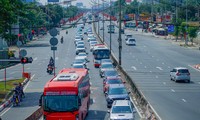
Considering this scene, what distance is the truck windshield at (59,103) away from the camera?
26125 mm

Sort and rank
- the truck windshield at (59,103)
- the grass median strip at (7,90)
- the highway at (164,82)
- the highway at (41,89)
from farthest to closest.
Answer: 1. the grass median strip at (7,90)
2. the highway at (164,82)
3. the highway at (41,89)
4. the truck windshield at (59,103)

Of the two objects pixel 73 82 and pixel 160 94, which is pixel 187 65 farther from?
pixel 73 82

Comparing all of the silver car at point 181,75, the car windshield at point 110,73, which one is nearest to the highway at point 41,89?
the car windshield at point 110,73

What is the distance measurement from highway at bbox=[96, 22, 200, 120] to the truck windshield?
20.1 ft

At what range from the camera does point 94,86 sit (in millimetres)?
45562

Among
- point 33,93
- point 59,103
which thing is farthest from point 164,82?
point 59,103

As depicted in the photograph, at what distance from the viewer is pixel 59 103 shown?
2619 centimetres

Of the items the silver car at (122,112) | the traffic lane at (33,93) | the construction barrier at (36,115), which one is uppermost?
the silver car at (122,112)

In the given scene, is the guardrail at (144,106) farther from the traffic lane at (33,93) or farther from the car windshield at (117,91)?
the traffic lane at (33,93)

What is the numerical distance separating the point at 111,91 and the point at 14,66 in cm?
3405

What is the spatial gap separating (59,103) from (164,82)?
23.5m

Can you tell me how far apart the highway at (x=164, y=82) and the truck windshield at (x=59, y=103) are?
6.12 metres

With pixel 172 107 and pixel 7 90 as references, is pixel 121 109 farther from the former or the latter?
pixel 7 90

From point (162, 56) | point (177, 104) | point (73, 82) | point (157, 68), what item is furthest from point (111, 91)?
point (162, 56)
